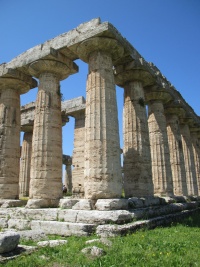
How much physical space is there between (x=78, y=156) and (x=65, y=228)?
11416 mm

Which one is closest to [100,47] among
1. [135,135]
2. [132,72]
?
[132,72]

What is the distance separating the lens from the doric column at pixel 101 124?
9695 millimetres

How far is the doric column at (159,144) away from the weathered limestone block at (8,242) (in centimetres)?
1088

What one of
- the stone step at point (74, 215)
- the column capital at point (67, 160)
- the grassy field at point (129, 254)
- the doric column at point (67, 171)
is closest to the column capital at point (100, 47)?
the stone step at point (74, 215)

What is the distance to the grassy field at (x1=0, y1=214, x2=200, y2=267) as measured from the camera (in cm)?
536

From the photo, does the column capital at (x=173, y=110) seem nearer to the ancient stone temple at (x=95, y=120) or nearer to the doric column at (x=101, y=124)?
the ancient stone temple at (x=95, y=120)

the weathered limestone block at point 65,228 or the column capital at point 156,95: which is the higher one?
the column capital at point 156,95

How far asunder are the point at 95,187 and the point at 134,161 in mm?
3861

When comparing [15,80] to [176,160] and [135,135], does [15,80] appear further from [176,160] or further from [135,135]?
[176,160]

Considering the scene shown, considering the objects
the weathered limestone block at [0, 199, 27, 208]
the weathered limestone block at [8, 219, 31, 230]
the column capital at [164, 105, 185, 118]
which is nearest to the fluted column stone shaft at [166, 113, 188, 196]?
the column capital at [164, 105, 185, 118]

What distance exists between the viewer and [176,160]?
18375 mm

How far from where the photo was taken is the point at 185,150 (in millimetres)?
21625

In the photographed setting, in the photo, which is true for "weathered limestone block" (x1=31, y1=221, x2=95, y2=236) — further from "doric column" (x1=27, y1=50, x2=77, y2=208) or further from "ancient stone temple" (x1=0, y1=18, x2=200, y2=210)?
"doric column" (x1=27, y1=50, x2=77, y2=208)

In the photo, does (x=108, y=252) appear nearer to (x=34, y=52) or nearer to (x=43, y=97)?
(x=43, y=97)
